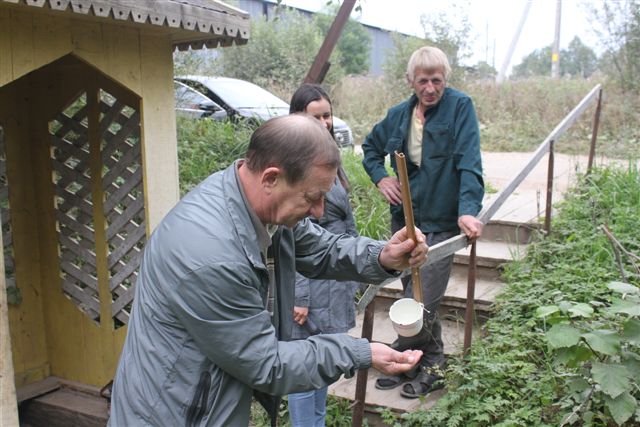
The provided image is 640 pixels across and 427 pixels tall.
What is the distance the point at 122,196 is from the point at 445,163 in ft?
6.67

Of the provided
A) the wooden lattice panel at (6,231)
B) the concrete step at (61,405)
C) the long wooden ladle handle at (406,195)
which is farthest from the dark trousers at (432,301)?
the wooden lattice panel at (6,231)

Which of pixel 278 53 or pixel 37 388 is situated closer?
pixel 37 388

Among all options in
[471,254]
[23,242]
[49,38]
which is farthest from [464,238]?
[23,242]

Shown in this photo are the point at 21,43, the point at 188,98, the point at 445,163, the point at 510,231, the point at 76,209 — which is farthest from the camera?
the point at 188,98

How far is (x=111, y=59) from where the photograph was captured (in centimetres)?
361

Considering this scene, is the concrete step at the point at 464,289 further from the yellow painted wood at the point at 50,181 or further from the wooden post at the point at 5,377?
the wooden post at the point at 5,377

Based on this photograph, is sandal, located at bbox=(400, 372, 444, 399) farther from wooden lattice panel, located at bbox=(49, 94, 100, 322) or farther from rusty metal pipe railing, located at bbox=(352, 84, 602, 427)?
wooden lattice panel, located at bbox=(49, 94, 100, 322)

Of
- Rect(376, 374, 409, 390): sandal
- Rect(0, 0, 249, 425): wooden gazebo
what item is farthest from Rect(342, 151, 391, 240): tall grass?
Rect(0, 0, 249, 425): wooden gazebo

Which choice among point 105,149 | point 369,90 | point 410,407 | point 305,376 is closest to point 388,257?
point 305,376

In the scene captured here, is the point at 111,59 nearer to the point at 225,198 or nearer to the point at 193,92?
the point at 225,198

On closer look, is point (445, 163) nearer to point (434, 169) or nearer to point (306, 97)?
point (434, 169)

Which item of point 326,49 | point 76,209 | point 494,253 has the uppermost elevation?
point 326,49

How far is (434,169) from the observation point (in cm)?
349

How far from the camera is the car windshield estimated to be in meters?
9.31
